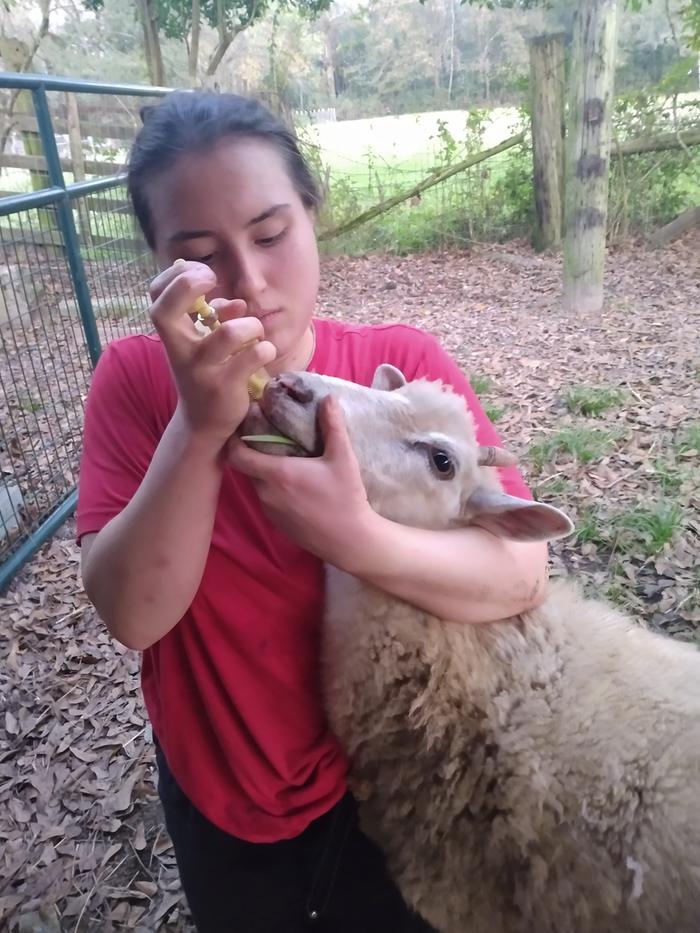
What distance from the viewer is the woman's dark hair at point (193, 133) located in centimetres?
135

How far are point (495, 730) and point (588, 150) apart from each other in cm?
589

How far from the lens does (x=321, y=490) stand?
3.94ft

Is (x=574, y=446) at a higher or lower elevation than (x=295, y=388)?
→ lower

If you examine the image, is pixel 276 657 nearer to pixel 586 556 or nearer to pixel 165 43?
pixel 586 556

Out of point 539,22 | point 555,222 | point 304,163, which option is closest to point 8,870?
point 304,163

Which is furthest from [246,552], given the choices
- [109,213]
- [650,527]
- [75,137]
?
[75,137]

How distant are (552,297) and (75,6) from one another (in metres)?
7.75

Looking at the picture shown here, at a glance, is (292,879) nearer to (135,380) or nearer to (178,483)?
(178,483)

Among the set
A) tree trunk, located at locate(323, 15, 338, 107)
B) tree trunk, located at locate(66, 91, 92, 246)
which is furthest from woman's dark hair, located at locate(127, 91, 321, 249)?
tree trunk, located at locate(323, 15, 338, 107)

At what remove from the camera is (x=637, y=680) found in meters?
1.51

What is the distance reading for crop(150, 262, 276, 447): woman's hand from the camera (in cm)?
101

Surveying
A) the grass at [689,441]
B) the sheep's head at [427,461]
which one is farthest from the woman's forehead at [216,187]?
the grass at [689,441]

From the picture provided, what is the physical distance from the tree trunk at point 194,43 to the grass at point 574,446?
749 centimetres

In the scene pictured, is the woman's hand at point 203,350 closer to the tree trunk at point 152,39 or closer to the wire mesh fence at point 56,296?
the wire mesh fence at point 56,296
